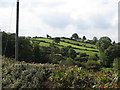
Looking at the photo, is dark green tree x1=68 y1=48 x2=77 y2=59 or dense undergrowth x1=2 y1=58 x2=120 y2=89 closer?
dense undergrowth x1=2 y1=58 x2=120 y2=89

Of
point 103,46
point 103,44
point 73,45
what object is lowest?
point 103,46

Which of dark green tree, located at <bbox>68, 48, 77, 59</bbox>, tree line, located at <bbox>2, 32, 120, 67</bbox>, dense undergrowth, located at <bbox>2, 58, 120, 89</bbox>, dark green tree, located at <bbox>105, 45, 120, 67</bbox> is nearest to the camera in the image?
dense undergrowth, located at <bbox>2, 58, 120, 89</bbox>

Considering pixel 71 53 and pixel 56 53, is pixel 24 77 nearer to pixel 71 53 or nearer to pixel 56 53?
pixel 56 53

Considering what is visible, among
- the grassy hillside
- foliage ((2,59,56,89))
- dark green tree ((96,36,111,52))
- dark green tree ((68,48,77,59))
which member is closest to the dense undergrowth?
foliage ((2,59,56,89))

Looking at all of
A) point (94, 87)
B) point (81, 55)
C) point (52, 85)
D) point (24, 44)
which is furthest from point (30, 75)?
point (81, 55)

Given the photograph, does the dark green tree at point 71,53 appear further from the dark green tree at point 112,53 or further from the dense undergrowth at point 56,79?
the dense undergrowth at point 56,79

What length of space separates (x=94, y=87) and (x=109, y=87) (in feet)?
1.86

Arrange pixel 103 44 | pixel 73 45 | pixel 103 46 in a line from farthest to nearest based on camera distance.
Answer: pixel 73 45 < pixel 103 44 < pixel 103 46

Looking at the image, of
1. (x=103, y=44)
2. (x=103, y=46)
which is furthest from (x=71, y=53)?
(x=103, y=44)

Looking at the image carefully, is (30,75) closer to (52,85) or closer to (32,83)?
(32,83)

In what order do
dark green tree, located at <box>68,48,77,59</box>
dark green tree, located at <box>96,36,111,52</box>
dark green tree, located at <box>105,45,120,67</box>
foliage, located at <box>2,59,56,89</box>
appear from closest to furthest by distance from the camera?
1. foliage, located at <box>2,59,56,89</box>
2. dark green tree, located at <box>105,45,120,67</box>
3. dark green tree, located at <box>68,48,77,59</box>
4. dark green tree, located at <box>96,36,111,52</box>

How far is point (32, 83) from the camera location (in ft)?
30.2

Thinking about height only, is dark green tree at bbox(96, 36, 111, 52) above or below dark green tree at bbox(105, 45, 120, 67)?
above

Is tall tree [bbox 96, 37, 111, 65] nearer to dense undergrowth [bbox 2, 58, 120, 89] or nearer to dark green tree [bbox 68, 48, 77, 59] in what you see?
dark green tree [bbox 68, 48, 77, 59]
